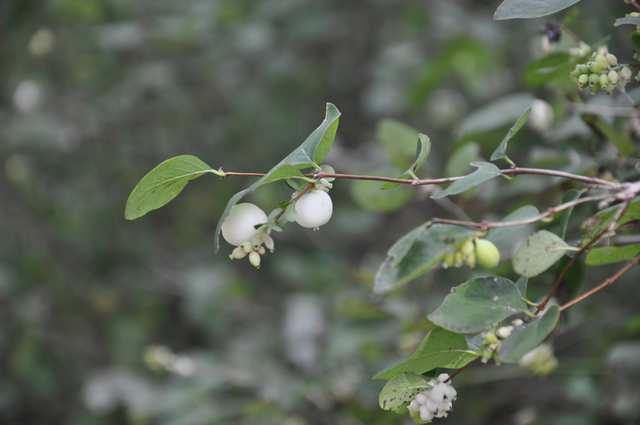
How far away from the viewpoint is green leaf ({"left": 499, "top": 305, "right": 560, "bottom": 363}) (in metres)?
0.63

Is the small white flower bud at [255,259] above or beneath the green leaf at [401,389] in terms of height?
above

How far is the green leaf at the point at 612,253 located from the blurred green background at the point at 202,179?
1031 millimetres

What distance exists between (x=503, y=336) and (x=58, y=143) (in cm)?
198

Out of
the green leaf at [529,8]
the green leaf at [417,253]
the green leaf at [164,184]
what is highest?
the green leaf at [529,8]

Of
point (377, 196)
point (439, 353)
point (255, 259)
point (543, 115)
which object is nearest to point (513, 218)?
point (439, 353)

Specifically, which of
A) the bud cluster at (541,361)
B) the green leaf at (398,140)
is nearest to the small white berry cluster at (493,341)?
the bud cluster at (541,361)

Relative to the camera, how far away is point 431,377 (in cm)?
73

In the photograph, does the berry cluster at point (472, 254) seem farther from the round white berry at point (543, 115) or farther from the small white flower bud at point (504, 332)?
the round white berry at point (543, 115)

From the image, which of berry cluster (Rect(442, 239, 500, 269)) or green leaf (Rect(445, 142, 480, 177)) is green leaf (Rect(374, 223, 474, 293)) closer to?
berry cluster (Rect(442, 239, 500, 269))

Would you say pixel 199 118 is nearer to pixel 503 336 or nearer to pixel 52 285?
pixel 52 285

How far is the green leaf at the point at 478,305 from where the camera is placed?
67 centimetres

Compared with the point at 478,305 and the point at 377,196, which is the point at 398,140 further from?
the point at 478,305

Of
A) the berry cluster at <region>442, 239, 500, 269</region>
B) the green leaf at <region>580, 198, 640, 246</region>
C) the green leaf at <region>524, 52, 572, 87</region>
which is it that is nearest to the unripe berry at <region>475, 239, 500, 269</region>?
the berry cluster at <region>442, 239, 500, 269</region>

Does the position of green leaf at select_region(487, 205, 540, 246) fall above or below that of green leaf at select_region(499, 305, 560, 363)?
above
